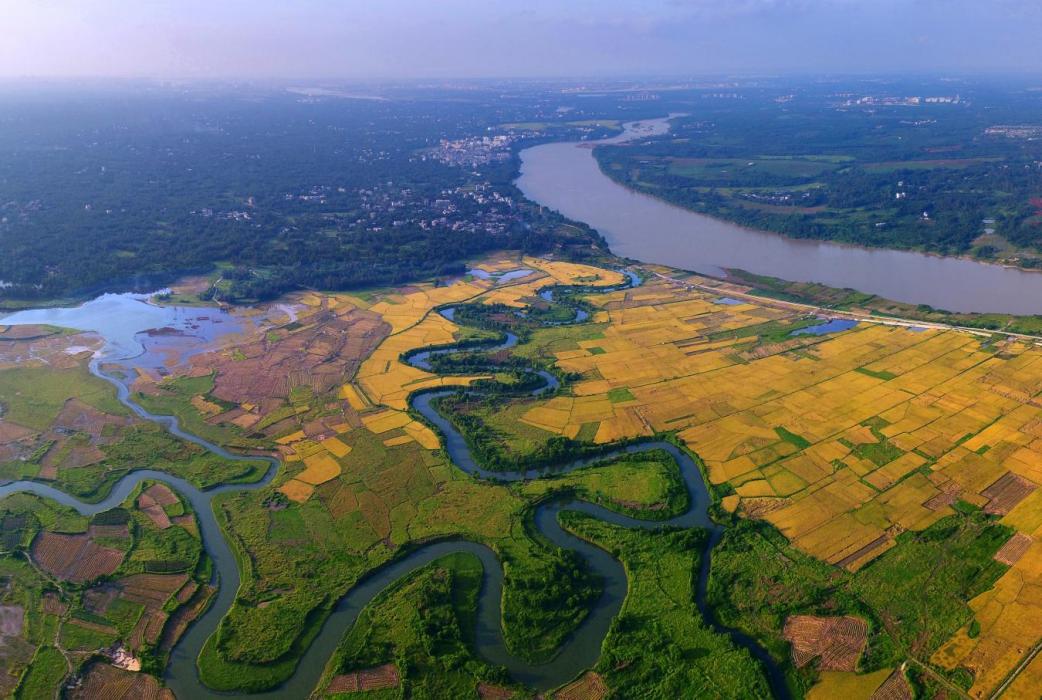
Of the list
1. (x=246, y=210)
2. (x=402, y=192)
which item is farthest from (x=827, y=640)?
(x=402, y=192)

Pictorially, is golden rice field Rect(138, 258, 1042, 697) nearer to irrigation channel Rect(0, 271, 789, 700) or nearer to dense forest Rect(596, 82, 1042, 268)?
irrigation channel Rect(0, 271, 789, 700)

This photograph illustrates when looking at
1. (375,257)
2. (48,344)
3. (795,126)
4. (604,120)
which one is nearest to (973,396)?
(375,257)

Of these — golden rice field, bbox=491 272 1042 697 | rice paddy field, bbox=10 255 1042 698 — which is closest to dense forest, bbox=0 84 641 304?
rice paddy field, bbox=10 255 1042 698

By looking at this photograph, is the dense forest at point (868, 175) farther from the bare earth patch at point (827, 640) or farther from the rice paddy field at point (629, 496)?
the bare earth patch at point (827, 640)

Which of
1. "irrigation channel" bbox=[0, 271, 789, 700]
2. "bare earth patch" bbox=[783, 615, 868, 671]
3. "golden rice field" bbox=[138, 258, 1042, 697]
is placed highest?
"golden rice field" bbox=[138, 258, 1042, 697]

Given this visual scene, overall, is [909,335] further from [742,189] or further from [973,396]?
[742,189]

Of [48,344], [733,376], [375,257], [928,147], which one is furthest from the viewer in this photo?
[928,147]
